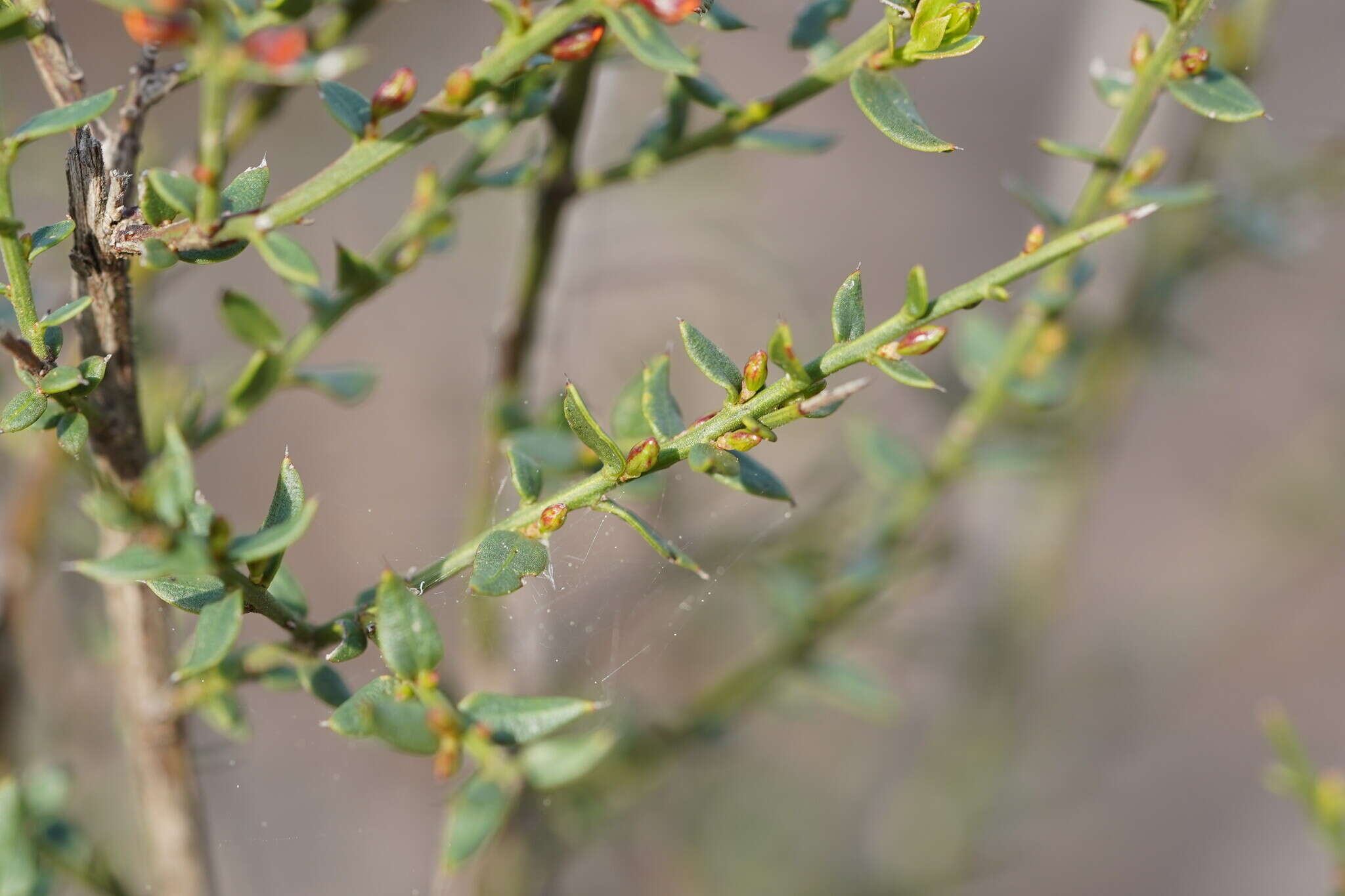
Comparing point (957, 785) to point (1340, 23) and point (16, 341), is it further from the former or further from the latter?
point (1340, 23)

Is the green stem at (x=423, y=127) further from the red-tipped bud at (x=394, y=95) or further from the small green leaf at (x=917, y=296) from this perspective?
the small green leaf at (x=917, y=296)

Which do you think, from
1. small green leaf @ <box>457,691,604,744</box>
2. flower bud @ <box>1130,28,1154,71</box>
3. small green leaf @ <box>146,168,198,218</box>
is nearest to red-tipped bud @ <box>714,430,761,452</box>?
small green leaf @ <box>457,691,604,744</box>

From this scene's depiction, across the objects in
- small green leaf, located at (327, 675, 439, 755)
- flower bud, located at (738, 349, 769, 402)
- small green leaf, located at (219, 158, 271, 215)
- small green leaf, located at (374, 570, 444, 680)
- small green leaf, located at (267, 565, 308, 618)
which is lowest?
small green leaf, located at (267, 565, 308, 618)

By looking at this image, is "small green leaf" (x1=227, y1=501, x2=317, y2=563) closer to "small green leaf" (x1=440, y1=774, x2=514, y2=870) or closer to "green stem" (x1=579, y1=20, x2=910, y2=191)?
"small green leaf" (x1=440, y1=774, x2=514, y2=870)

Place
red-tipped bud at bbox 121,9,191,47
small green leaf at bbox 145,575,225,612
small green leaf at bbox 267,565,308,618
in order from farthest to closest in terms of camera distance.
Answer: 1. small green leaf at bbox 267,565,308,618
2. small green leaf at bbox 145,575,225,612
3. red-tipped bud at bbox 121,9,191,47

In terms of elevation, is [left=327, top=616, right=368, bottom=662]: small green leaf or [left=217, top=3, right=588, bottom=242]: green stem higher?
[left=217, top=3, right=588, bottom=242]: green stem

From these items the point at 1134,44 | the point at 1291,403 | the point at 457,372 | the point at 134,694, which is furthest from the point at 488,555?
the point at 1291,403
